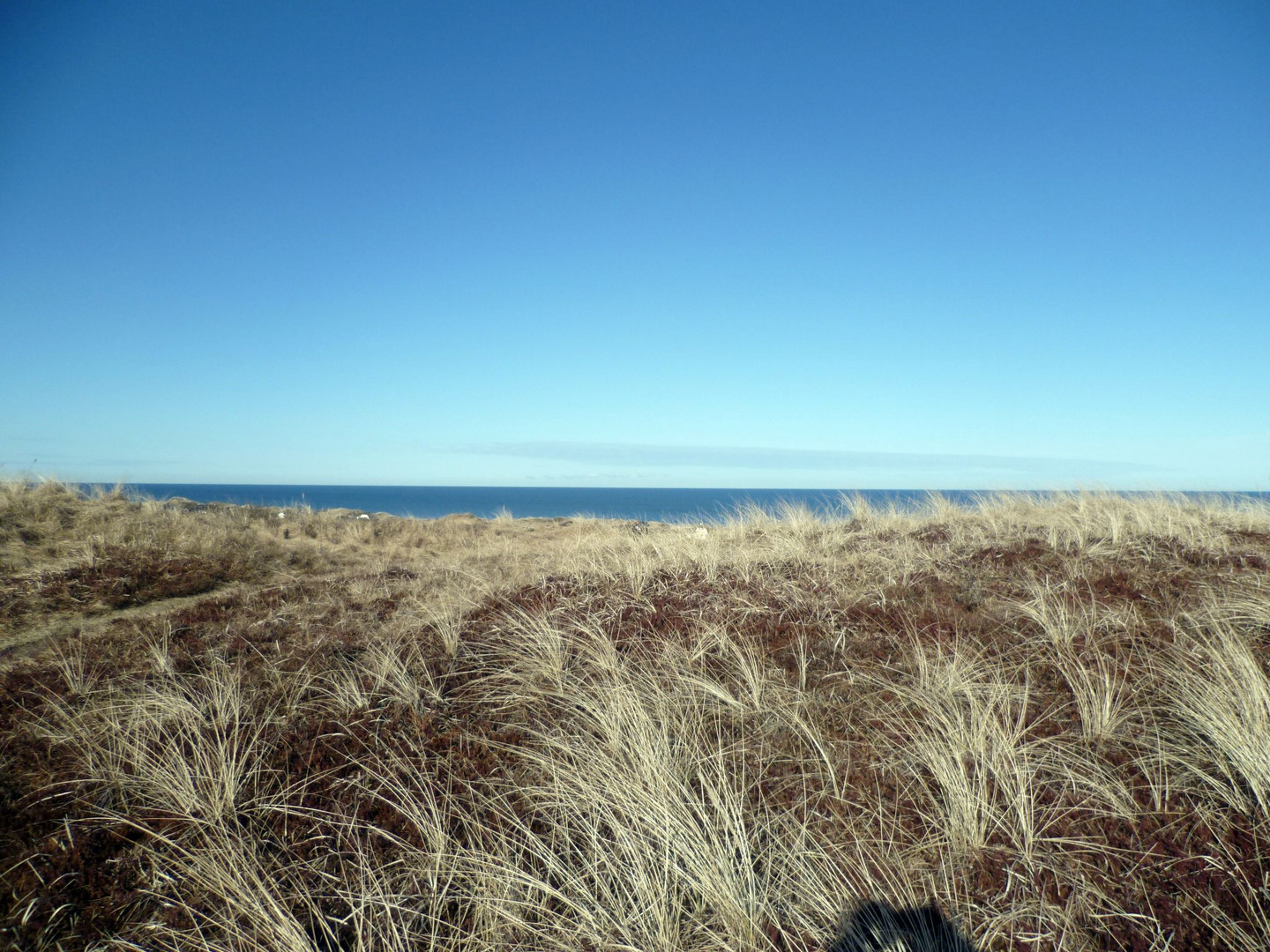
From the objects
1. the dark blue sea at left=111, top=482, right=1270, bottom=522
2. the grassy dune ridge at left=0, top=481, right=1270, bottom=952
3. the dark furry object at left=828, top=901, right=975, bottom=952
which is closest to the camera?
the dark furry object at left=828, top=901, right=975, bottom=952

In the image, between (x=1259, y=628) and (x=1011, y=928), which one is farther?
(x=1259, y=628)

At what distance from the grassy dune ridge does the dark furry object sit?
59 mm

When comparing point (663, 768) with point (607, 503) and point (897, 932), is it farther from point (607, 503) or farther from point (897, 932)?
point (607, 503)

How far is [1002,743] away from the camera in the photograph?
122 inches

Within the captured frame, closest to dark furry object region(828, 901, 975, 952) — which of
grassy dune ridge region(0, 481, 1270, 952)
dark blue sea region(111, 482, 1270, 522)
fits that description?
grassy dune ridge region(0, 481, 1270, 952)

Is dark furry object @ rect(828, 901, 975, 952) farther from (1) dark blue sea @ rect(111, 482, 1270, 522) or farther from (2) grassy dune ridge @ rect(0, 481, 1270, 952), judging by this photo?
(1) dark blue sea @ rect(111, 482, 1270, 522)

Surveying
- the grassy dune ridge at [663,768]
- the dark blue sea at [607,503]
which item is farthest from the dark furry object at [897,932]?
the dark blue sea at [607,503]

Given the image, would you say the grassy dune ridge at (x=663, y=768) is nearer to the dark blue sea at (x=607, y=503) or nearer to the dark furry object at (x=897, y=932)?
the dark furry object at (x=897, y=932)

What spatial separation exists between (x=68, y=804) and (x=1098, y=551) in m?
9.33

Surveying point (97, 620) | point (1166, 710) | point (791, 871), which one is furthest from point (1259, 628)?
point (97, 620)

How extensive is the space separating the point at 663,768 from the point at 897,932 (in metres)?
1.19

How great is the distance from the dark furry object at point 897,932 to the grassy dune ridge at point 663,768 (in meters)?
0.06

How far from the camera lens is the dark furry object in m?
2.23

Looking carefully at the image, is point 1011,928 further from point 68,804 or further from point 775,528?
point 775,528
